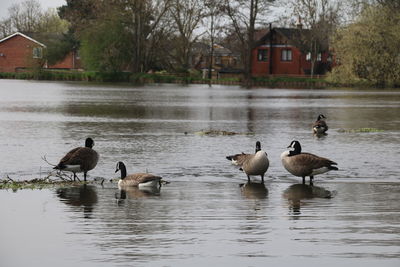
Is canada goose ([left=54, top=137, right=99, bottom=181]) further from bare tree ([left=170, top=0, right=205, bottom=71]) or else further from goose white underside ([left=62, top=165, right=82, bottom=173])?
bare tree ([left=170, top=0, right=205, bottom=71])

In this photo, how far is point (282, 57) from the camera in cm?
12181

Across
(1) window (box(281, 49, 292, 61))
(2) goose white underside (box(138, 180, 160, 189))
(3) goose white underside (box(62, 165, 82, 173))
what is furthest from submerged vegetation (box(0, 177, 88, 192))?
(1) window (box(281, 49, 292, 61))

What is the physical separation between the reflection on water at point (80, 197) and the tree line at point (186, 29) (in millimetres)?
81191

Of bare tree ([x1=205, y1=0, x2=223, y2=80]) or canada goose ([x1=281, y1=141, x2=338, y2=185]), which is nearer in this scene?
canada goose ([x1=281, y1=141, x2=338, y2=185])

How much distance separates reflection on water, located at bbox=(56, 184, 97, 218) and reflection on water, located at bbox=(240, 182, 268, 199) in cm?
322

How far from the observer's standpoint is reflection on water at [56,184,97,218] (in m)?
15.6

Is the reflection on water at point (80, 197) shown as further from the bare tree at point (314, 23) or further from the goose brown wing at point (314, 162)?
the bare tree at point (314, 23)

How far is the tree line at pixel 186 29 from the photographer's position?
321ft

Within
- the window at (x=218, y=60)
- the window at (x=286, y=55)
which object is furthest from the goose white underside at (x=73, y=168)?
the window at (x=218, y=60)

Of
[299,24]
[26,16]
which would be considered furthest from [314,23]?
[26,16]

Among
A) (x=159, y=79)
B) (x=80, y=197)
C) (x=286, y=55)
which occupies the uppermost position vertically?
(x=286, y=55)

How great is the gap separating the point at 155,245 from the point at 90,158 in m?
6.99

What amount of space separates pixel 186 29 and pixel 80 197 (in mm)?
106817

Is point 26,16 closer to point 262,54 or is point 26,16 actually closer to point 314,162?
point 262,54
